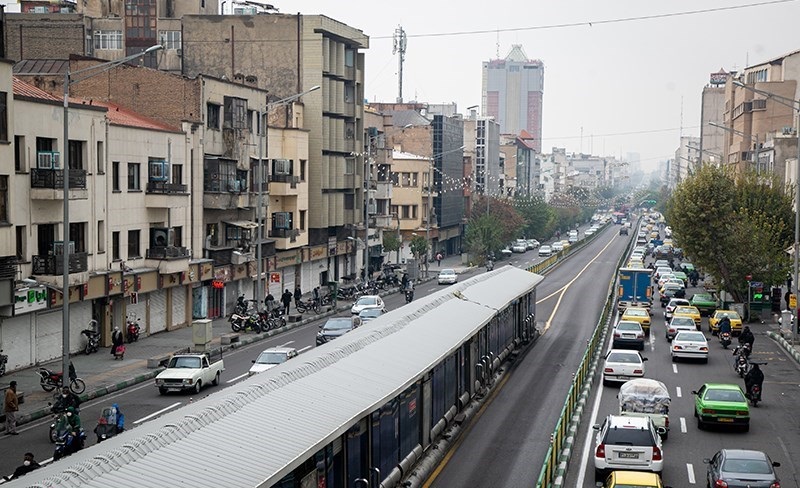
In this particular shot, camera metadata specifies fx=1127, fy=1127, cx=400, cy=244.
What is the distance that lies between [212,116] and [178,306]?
10.9 m

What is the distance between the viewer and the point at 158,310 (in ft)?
181

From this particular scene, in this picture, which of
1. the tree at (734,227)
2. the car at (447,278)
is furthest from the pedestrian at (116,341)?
the car at (447,278)

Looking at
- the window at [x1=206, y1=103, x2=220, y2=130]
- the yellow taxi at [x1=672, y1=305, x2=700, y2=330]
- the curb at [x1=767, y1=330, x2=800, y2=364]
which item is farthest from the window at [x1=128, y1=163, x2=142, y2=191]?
the curb at [x1=767, y1=330, x2=800, y2=364]

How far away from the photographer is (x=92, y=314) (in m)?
48.3

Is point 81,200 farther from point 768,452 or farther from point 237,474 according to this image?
point 237,474

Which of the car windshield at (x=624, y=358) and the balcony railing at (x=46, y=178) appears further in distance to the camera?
the balcony railing at (x=46, y=178)

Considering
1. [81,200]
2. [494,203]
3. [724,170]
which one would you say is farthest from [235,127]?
[494,203]

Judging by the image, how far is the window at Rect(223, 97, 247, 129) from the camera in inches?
2466

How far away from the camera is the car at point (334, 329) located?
4616cm

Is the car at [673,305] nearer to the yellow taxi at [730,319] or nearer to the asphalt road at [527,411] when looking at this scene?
the asphalt road at [527,411]

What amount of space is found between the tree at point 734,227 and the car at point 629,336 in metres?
16.2

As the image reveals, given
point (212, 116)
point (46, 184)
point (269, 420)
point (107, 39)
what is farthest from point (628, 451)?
point (107, 39)

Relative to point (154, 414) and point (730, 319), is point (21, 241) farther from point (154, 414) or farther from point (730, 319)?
point (730, 319)

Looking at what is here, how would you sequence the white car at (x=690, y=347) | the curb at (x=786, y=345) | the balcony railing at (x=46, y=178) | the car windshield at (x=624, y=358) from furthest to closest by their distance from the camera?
the curb at (x=786, y=345) → the white car at (x=690, y=347) → the balcony railing at (x=46, y=178) → the car windshield at (x=624, y=358)
